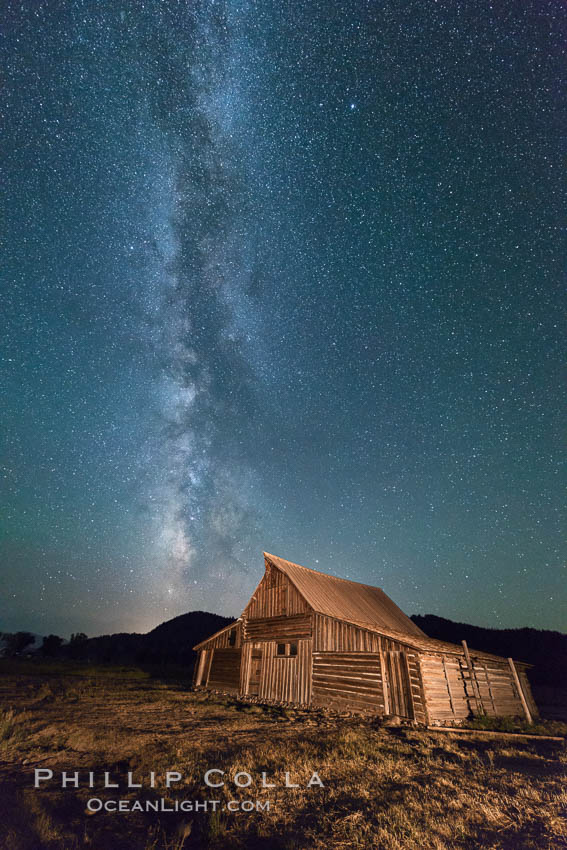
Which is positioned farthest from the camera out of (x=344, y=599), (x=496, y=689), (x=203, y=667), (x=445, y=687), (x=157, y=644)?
(x=157, y=644)

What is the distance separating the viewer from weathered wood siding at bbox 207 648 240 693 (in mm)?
24395

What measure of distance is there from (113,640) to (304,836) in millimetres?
99854

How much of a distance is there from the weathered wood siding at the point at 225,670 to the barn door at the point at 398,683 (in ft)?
36.4

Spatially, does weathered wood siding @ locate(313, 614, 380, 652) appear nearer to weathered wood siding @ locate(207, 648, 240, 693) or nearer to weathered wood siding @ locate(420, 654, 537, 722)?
weathered wood siding @ locate(420, 654, 537, 722)

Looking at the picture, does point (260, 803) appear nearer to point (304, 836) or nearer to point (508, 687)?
point (304, 836)

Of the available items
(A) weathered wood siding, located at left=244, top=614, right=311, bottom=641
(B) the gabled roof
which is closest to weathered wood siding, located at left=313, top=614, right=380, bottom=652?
(B) the gabled roof

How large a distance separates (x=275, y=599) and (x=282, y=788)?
56.7 ft

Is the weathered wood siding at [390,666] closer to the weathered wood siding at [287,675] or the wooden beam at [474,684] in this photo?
the weathered wood siding at [287,675]

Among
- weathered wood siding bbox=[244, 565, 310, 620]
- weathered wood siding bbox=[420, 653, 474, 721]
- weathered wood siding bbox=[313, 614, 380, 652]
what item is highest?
weathered wood siding bbox=[244, 565, 310, 620]

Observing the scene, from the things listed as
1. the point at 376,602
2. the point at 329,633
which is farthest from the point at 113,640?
the point at 329,633

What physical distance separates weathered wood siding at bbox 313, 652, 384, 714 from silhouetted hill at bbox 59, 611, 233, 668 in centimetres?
3911

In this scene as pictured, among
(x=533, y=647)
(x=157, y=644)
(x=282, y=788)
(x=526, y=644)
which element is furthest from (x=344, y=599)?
(x=157, y=644)

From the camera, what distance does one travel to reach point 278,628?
75.2ft

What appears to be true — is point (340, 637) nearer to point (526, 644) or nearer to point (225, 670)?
point (225, 670)
